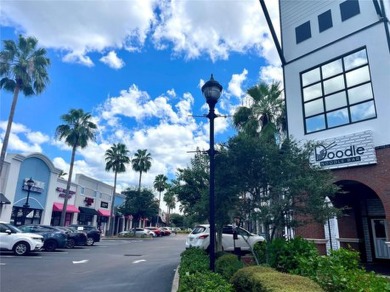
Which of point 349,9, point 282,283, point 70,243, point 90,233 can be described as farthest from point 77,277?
point 90,233

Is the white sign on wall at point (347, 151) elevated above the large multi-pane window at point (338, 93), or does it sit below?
below

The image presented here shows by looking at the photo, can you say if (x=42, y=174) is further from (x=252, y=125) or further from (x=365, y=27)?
(x=365, y=27)

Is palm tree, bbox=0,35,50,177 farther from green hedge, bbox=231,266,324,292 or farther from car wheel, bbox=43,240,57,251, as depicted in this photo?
green hedge, bbox=231,266,324,292

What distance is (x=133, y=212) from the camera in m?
47.3

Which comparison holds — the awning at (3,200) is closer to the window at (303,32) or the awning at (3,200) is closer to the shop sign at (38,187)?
the shop sign at (38,187)

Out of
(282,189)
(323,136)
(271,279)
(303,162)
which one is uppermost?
(323,136)

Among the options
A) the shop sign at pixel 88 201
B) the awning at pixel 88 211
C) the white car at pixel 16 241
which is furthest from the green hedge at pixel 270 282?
the shop sign at pixel 88 201

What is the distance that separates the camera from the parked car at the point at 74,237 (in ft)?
72.2

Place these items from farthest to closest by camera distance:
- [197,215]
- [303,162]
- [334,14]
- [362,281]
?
[334,14] < [197,215] < [303,162] < [362,281]

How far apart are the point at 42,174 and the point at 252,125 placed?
22383mm

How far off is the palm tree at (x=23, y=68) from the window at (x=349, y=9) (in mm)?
22737

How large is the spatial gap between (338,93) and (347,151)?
2.72 meters

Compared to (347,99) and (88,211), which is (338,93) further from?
(88,211)

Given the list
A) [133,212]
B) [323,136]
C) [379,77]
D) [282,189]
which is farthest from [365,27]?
[133,212]
